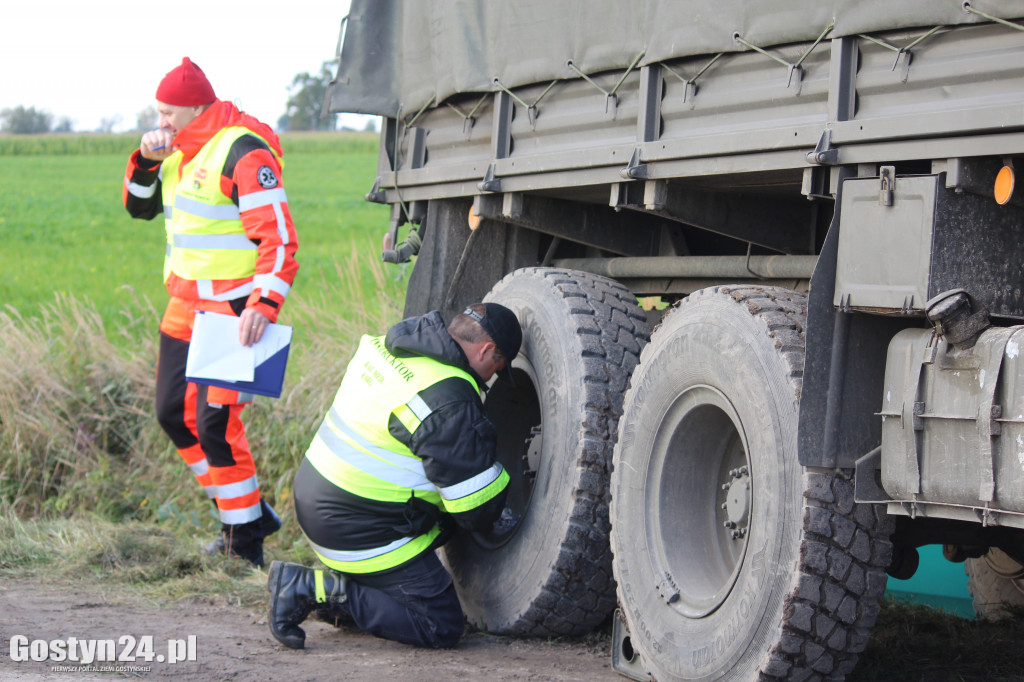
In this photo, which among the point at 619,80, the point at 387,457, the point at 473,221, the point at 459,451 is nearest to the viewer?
the point at 619,80

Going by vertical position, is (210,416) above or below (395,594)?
above

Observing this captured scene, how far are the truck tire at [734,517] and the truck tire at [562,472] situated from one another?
0.21m

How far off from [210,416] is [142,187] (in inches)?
49.5

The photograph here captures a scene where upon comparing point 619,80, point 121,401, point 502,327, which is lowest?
point 121,401

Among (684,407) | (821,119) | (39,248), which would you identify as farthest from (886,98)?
(39,248)

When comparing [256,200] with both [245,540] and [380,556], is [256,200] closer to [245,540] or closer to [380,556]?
[245,540]

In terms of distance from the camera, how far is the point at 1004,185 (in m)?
2.39

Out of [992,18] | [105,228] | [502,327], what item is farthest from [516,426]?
[105,228]

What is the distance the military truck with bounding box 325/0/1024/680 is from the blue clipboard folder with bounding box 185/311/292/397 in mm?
918

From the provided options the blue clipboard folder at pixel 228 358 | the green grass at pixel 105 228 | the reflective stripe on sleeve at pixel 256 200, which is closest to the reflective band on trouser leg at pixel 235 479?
the blue clipboard folder at pixel 228 358

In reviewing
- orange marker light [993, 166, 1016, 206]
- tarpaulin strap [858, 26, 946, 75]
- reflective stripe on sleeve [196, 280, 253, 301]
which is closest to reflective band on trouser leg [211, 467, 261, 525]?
reflective stripe on sleeve [196, 280, 253, 301]

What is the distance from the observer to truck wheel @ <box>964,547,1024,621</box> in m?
4.33

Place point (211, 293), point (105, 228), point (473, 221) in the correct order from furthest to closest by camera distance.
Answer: point (105, 228) → point (211, 293) → point (473, 221)

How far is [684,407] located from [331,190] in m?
24.5
